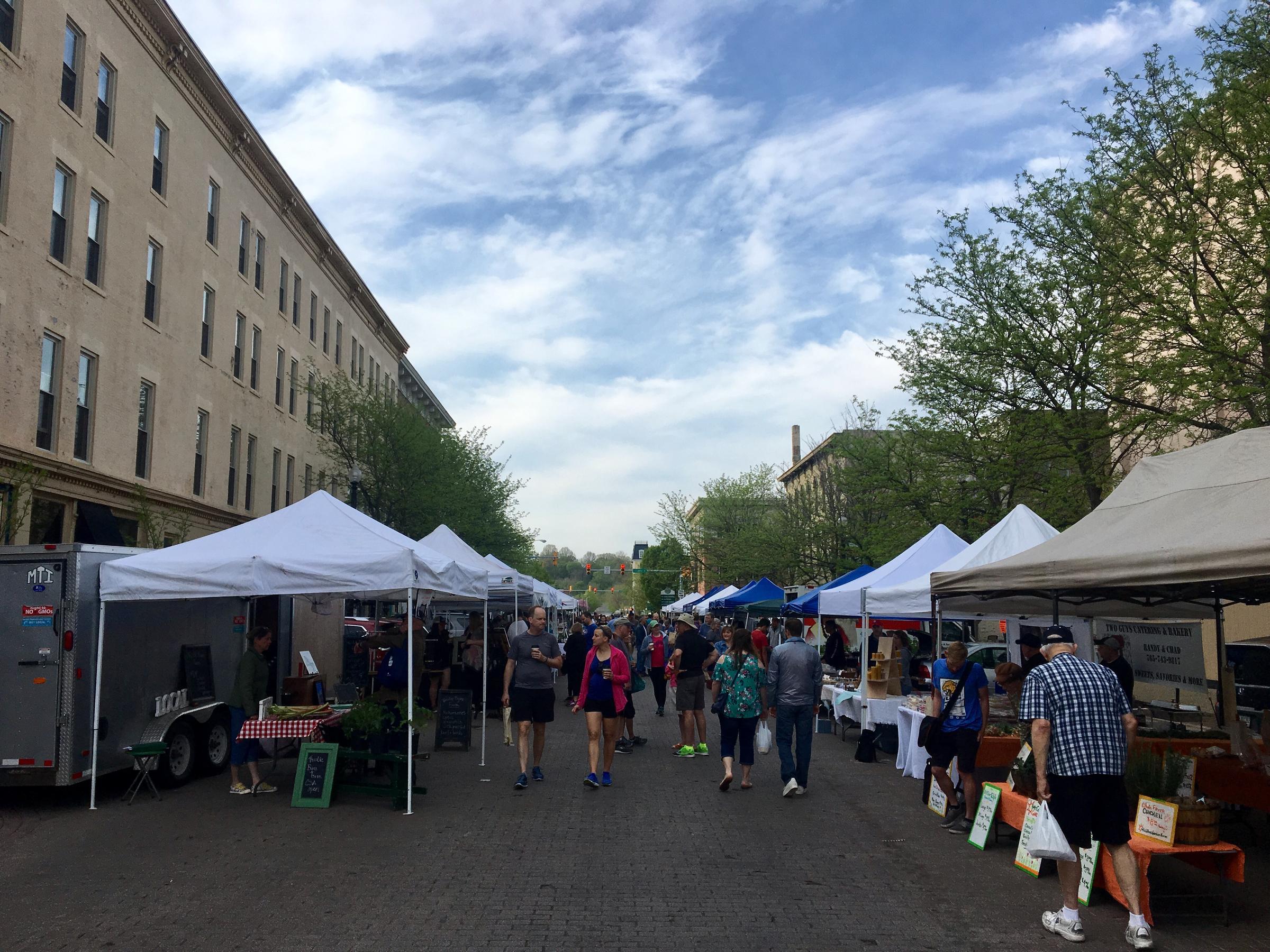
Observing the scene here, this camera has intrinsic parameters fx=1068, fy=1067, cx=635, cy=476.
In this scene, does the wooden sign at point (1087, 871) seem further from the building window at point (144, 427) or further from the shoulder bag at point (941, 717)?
the building window at point (144, 427)

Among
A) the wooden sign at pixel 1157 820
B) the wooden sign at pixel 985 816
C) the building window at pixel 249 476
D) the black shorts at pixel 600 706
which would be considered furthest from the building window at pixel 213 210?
the wooden sign at pixel 1157 820

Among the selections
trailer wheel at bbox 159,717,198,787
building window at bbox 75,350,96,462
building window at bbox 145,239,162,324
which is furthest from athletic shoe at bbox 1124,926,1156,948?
building window at bbox 145,239,162,324

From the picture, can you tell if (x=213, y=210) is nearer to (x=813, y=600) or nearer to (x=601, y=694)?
(x=813, y=600)

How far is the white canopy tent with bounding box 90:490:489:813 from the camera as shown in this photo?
10.4 m

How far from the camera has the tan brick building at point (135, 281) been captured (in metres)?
21.1

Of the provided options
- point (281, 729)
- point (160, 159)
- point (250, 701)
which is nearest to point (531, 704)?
point (281, 729)

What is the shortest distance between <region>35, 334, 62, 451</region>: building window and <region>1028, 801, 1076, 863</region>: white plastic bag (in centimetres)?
2125

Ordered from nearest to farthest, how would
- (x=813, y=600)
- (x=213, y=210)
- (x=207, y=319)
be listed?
(x=813, y=600) → (x=207, y=319) → (x=213, y=210)

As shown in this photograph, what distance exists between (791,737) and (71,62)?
70.4ft

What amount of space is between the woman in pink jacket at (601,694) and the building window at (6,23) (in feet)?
56.9

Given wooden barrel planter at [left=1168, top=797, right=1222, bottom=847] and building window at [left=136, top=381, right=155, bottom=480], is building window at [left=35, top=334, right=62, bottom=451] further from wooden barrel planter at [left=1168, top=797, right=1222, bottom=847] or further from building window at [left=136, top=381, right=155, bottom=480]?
wooden barrel planter at [left=1168, top=797, right=1222, bottom=847]

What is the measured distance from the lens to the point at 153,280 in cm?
2717

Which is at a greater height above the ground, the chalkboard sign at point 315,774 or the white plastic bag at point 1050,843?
the white plastic bag at point 1050,843

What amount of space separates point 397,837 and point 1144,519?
667 centimetres
